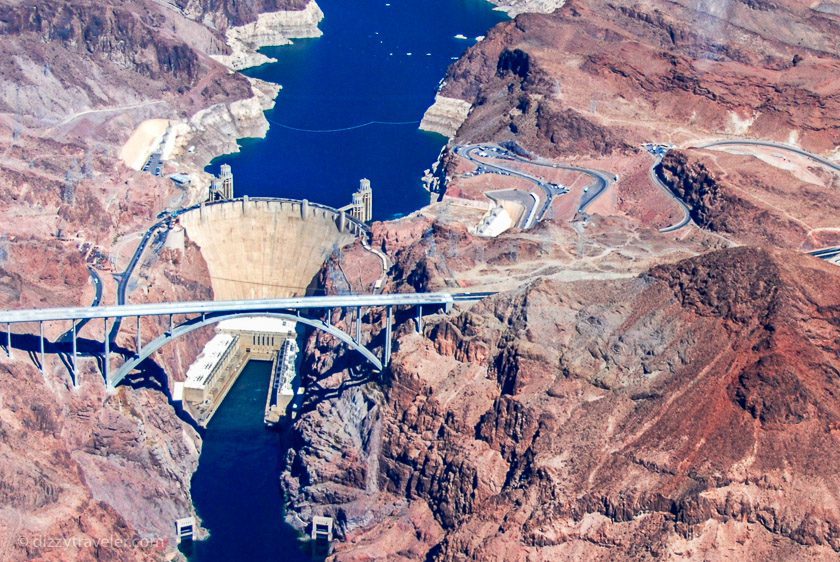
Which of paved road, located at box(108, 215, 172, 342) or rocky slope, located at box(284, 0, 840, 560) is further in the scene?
paved road, located at box(108, 215, 172, 342)

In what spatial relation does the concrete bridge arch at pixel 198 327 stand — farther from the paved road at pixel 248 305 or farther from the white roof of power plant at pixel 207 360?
the white roof of power plant at pixel 207 360

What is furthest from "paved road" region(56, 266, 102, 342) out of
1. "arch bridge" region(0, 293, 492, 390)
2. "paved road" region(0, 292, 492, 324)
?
"paved road" region(0, 292, 492, 324)

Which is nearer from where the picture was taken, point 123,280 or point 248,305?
point 248,305

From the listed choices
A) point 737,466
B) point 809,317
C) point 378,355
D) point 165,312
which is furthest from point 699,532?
point 165,312

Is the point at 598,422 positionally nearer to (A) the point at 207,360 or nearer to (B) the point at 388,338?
(B) the point at 388,338

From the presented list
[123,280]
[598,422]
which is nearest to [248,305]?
[123,280]

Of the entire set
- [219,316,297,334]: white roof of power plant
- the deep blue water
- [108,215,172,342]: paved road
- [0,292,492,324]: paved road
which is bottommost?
the deep blue water

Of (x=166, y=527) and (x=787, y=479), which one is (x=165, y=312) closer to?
(x=166, y=527)

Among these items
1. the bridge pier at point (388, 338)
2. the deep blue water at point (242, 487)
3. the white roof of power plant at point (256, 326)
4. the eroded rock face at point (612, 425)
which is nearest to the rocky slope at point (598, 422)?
the eroded rock face at point (612, 425)

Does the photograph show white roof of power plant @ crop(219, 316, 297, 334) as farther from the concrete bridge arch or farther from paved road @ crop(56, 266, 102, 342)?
the concrete bridge arch
